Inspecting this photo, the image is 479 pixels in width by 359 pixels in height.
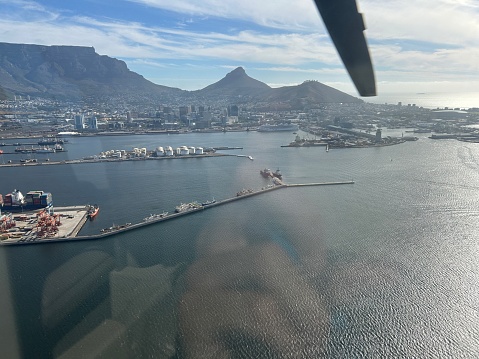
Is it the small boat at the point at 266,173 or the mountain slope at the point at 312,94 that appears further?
the mountain slope at the point at 312,94

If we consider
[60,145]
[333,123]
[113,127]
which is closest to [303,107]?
[333,123]

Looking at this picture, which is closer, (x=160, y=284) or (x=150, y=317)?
Answer: (x=150, y=317)

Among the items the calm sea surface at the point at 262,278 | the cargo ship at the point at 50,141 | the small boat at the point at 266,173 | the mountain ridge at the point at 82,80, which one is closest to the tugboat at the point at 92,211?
the calm sea surface at the point at 262,278

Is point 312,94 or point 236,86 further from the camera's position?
point 236,86

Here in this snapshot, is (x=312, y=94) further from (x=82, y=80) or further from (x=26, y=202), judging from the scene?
(x=26, y=202)

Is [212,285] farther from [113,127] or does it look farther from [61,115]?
[61,115]

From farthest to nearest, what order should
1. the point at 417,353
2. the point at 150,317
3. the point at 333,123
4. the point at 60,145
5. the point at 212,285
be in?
the point at 333,123
the point at 60,145
the point at 212,285
the point at 150,317
the point at 417,353

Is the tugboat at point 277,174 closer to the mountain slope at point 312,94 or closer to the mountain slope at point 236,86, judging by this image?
the mountain slope at point 312,94

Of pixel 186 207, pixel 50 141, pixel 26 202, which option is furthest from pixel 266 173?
pixel 50 141
